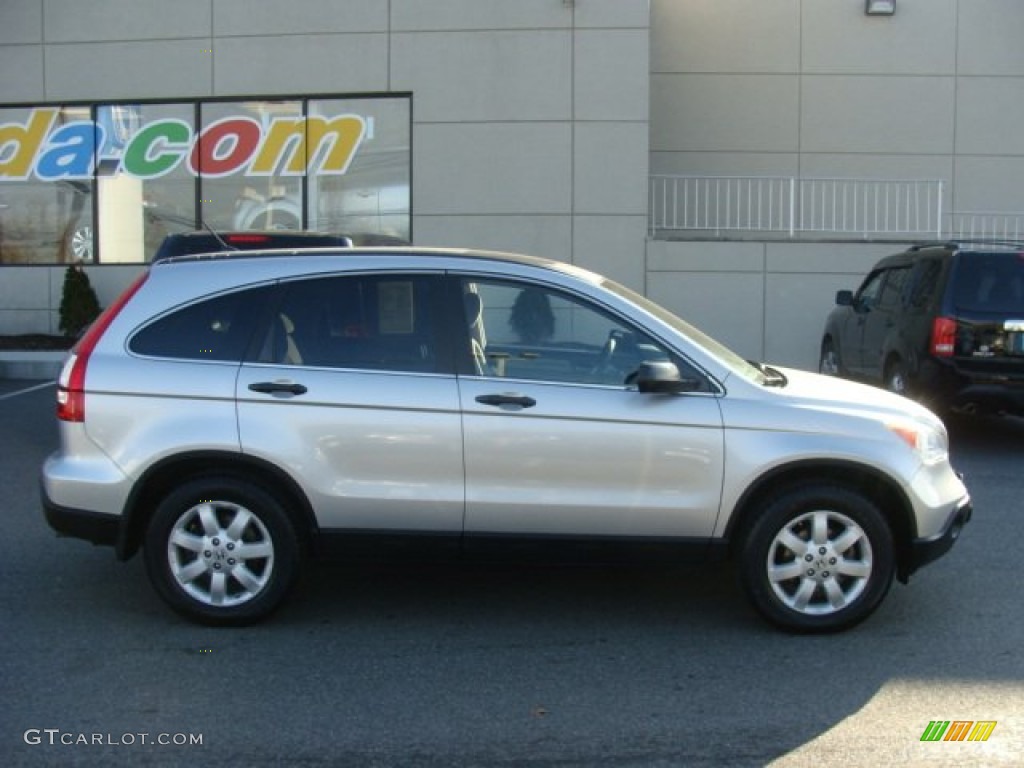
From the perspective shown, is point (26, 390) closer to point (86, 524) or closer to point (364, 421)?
point (86, 524)

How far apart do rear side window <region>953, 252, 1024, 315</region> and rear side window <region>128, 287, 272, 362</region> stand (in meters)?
6.49

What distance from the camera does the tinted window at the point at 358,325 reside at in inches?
213

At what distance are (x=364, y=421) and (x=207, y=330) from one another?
873 mm

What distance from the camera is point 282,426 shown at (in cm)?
530

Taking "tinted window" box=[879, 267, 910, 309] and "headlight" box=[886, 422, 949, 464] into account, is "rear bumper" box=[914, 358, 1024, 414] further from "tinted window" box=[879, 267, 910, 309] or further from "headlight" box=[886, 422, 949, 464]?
"headlight" box=[886, 422, 949, 464]

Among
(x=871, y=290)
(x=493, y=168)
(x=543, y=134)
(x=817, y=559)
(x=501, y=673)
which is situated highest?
(x=543, y=134)

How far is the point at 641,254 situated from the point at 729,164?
289cm

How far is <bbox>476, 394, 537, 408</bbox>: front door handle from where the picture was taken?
527cm

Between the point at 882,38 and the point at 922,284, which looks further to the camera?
the point at 882,38

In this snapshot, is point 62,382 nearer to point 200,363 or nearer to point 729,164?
point 200,363

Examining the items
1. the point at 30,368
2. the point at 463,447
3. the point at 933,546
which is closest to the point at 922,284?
the point at 933,546

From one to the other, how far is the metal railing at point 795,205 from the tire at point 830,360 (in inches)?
142

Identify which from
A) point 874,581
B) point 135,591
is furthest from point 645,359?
point 135,591

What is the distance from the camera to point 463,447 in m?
5.27
